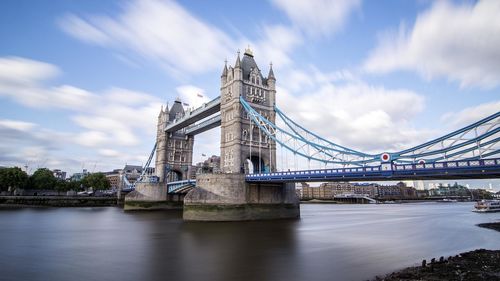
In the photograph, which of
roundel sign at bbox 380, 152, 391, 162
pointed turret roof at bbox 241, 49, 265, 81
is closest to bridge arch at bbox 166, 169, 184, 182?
pointed turret roof at bbox 241, 49, 265, 81

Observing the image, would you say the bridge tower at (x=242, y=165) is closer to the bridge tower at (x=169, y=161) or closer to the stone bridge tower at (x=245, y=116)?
the stone bridge tower at (x=245, y=116)

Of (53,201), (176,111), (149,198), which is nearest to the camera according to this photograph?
(149,198)

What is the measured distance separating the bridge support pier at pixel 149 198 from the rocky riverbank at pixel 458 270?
4286cm

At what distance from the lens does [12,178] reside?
187ft

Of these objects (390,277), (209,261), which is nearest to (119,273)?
(209,261)

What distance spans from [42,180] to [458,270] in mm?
78900

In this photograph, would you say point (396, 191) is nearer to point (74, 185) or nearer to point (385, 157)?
point (74, 185)

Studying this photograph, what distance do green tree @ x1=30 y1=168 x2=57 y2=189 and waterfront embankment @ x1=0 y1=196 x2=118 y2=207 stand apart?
12.9 meters

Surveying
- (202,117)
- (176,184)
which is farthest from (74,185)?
(202,117)

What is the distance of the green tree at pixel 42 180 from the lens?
6725 centimetres

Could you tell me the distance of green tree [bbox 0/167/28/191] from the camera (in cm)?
5616

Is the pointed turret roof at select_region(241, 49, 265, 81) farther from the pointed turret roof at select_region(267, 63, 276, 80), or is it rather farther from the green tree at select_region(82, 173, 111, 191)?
the green tree at select_region(82, 173, 111, 191)

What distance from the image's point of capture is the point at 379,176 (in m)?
22.1

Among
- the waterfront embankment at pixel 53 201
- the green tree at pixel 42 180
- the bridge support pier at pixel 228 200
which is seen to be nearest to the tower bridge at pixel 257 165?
the bridge support pier at pixel 228 200
